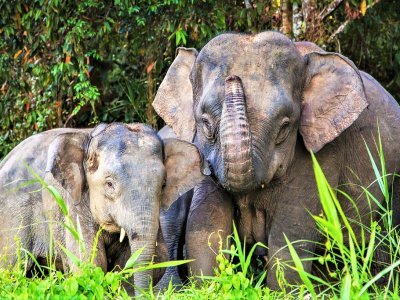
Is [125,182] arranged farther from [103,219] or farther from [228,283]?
[228,283]

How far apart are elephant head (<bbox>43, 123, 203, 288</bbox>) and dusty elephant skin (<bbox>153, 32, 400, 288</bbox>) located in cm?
22

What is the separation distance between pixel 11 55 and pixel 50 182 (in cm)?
314

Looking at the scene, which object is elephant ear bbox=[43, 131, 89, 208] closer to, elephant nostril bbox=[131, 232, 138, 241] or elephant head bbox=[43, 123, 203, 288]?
elephant head bbox=[43, 123, 203, 288]

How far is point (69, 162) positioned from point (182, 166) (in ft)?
2.13

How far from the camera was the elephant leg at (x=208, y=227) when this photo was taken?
7.19m

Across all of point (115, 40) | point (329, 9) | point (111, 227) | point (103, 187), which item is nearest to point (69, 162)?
point (103, 187)

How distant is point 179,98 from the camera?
762 cm

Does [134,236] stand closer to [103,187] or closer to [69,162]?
[103,187]

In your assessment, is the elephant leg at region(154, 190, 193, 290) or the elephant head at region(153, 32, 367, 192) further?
the elephant leg at region(154, 190, 193, 290)

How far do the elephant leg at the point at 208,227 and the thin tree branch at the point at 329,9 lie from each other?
3.13m

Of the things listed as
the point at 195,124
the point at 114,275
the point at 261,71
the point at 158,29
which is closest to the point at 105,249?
the point at 195,124

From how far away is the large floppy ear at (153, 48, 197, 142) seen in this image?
7.50 metres

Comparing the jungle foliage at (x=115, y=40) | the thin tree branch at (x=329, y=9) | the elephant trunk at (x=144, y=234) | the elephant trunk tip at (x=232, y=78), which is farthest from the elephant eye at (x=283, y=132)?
the thin tree branch at (x=329, y=9)

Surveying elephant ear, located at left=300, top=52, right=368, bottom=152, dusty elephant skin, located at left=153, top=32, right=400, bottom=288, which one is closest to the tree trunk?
dusty elephant skin, located at left=153, top=32, right=400, bottom=288
